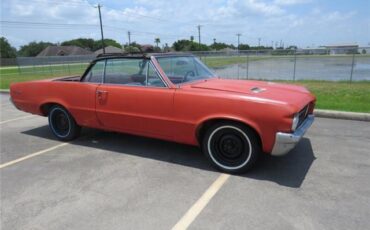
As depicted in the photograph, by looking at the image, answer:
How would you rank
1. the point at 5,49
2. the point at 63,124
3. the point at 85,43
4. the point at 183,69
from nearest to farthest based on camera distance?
1. the point at 183,69
2. the point at 63,124
3. the point at 5,49
4. the point at 85,43

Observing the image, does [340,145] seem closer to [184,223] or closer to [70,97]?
[184,223]

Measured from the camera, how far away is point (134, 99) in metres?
4.91

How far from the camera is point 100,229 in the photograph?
3119mm

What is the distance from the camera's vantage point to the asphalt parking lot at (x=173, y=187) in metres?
3.25

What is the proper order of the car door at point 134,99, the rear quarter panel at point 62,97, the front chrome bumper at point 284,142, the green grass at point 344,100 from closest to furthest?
1. the front chrome bumper at point 284,142
2. the car door at point 134,99
3. the rear quarter panel at point 62,97
4. the green grass at point 344,100

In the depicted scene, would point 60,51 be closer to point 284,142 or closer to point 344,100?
point 344,100

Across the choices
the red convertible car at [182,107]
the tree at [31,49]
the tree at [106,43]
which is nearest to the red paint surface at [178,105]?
the red convertible car at [182,107]

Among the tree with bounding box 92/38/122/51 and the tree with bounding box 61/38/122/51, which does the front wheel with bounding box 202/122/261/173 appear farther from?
the tree with bounding box 61/38/122/51

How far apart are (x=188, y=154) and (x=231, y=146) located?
993 mm

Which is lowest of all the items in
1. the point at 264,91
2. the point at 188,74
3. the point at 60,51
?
the point at 60,51

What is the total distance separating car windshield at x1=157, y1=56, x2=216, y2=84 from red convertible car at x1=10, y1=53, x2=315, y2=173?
0.7 inches

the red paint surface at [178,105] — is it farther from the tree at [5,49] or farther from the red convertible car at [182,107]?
the tree at [5,49]

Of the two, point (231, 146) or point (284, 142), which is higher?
point (284, 142)

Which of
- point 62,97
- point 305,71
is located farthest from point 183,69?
point 305,71
